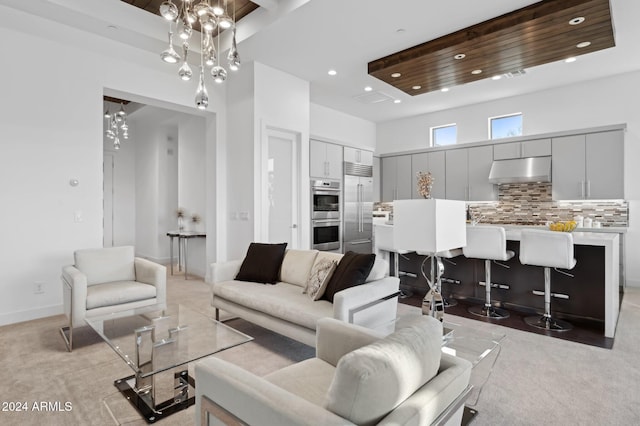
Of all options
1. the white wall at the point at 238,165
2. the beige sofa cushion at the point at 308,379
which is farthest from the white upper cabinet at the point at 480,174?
the beige sofa cushion at the point at 308,379

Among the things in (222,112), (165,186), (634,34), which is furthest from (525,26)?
(165,186)

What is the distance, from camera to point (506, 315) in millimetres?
3812

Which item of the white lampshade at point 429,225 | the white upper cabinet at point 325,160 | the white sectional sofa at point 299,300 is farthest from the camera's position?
the white upper cabinet at point 325,160

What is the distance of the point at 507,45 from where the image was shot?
3.91 m

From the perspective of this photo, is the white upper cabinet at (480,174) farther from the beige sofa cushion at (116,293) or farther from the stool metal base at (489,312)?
the beige sofa cushion at (116,293)

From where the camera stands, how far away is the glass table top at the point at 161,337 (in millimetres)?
2047

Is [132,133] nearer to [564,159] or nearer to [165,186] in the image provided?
[165,186]

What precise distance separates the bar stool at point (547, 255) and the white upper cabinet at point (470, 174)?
292 cm

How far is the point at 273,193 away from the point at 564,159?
4.63 m

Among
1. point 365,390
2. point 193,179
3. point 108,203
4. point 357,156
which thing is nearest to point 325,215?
point 357,156

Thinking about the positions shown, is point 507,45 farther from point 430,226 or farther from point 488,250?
point 430,226

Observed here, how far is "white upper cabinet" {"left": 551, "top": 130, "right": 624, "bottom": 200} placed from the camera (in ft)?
16.9

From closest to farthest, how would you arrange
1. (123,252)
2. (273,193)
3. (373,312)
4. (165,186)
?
(373,312)
(123,252)
(273,193)
(165,186)

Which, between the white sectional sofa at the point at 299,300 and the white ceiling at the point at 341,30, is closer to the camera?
the white sectional sofa at the point at 299,300
